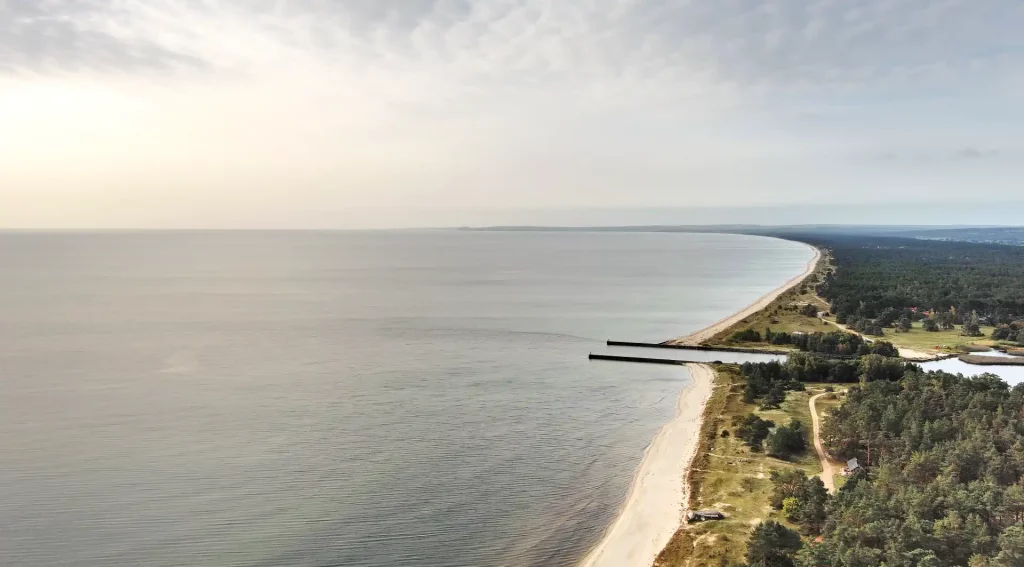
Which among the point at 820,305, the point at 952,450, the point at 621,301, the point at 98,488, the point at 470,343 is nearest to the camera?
the point at 952,450

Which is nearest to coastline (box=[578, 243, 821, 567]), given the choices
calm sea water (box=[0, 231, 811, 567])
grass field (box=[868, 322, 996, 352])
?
calm sea water (box=[0, 231, 811, 567])

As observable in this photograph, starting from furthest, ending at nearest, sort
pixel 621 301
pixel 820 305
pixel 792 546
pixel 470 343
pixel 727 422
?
pixel 621 301
pixel 820 305
pixel 470 343
pixel 727 422
pixel 792 546

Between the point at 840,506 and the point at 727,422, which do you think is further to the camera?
the point at 727,422

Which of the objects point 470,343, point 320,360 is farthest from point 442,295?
point 320,360

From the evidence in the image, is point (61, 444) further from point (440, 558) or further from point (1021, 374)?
point (1021, 374)

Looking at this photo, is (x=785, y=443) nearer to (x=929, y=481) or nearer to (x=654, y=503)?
(x=929, y=481)

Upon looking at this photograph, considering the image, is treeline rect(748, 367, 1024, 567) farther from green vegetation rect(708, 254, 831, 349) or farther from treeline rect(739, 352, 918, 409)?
green vegetation rect(708, 254, 831, 349)
